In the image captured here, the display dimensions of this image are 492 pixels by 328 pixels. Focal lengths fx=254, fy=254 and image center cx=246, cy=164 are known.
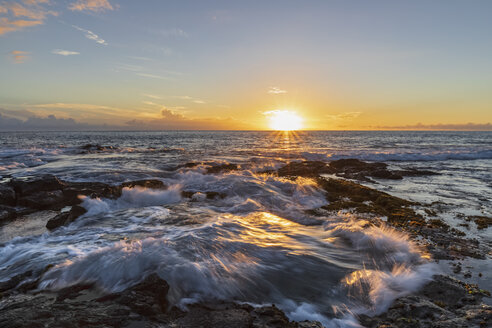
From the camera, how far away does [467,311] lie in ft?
11.7

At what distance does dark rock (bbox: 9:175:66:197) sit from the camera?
10.0m

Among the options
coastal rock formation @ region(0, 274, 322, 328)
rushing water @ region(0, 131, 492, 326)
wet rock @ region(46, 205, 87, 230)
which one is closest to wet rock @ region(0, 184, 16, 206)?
rushing water @ region(0, 131, 492, 326)

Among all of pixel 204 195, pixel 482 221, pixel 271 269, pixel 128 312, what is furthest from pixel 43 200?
pixel 482 221

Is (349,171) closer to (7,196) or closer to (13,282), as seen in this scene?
(13,282)

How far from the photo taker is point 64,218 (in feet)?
25.1

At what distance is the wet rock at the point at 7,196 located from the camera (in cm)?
913

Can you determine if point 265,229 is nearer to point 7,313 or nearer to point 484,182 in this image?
point 7,313

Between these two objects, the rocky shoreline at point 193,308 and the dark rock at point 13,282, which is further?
the dark rock at point 13,282

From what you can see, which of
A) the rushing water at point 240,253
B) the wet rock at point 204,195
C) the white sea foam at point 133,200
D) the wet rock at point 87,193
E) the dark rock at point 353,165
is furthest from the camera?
the dark rock at point 353,165

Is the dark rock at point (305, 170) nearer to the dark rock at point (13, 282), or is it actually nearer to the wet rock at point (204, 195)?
the wet rock at point (204, 195)

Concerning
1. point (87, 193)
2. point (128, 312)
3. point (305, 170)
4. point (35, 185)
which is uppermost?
point (35, 185)

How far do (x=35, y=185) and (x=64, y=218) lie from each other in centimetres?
420

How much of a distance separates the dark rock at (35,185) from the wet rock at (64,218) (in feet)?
10.6

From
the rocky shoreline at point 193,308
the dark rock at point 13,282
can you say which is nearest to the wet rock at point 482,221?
the rocky shoreline at point 193,308
